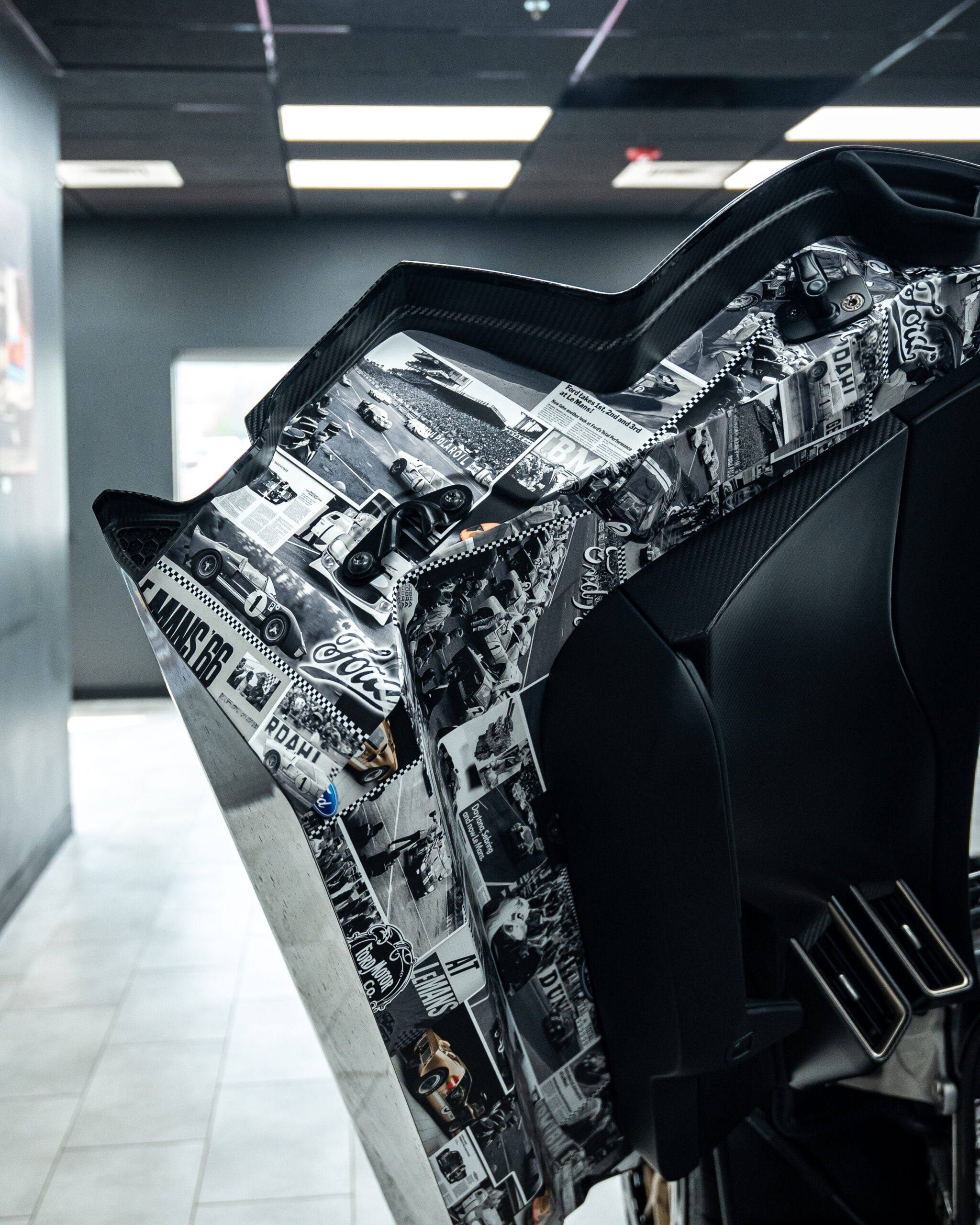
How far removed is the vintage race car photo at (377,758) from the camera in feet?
1.49

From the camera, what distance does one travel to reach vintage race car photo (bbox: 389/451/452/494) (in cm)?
51

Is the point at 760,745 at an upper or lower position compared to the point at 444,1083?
upper

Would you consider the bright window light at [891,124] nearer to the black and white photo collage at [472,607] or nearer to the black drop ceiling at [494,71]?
the black drop ceiling at [494,71]

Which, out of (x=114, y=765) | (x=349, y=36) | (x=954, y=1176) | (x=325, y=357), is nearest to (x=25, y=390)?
(x=349, y=36)

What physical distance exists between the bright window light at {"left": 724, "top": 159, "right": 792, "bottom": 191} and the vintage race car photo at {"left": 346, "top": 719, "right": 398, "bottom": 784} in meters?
5.18

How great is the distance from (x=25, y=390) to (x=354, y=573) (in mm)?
3021

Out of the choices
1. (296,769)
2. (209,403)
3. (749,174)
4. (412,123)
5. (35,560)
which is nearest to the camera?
(296,769)

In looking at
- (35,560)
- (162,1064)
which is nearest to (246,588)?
(162,1064)

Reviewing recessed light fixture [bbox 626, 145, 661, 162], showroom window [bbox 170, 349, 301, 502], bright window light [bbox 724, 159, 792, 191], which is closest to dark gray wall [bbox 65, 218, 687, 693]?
showroom window [bbox 170, 349, 301, 502]

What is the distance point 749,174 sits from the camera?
5.33 meters

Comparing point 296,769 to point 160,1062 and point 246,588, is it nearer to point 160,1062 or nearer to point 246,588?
point 246,588

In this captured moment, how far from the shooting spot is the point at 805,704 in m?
0.65

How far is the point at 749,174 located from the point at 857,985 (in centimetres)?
544

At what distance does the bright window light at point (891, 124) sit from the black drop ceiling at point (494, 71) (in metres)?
0.11
